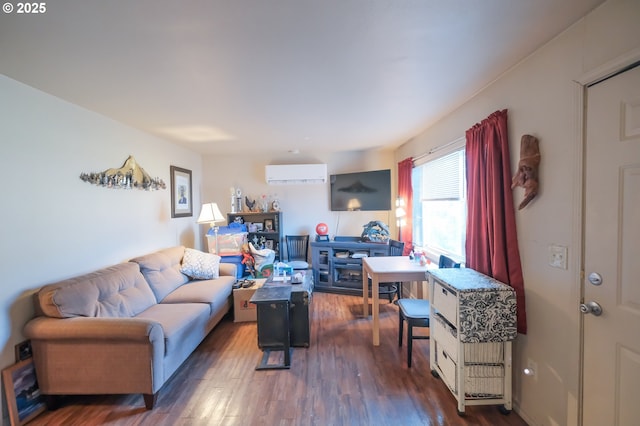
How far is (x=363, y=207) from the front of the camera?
14.1 ft

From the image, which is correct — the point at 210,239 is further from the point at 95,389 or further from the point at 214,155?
the point at 95,389

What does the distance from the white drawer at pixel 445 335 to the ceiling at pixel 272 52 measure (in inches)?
74.8

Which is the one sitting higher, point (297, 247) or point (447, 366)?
point (297, 247)

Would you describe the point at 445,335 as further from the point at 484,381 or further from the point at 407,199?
the point at 407,199

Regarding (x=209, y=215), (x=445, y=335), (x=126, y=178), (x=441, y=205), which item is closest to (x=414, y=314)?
(x=445, y=335)

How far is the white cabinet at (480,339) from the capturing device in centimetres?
163

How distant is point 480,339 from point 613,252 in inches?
33.9

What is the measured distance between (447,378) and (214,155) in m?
4.64

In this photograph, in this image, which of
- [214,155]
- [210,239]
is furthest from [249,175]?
[210,239]

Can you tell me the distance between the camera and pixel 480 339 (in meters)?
1.63

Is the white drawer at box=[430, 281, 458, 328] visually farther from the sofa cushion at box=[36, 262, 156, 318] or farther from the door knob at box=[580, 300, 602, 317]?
the sofa cushion at box=[36, 262, 156, 318]

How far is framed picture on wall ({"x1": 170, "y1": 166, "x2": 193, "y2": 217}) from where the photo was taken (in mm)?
3688

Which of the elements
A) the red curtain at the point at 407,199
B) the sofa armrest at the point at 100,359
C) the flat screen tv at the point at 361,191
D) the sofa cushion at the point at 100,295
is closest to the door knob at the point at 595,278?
the red curtain at the point at 407,199

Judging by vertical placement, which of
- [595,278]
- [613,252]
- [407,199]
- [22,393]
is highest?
[407,199]
